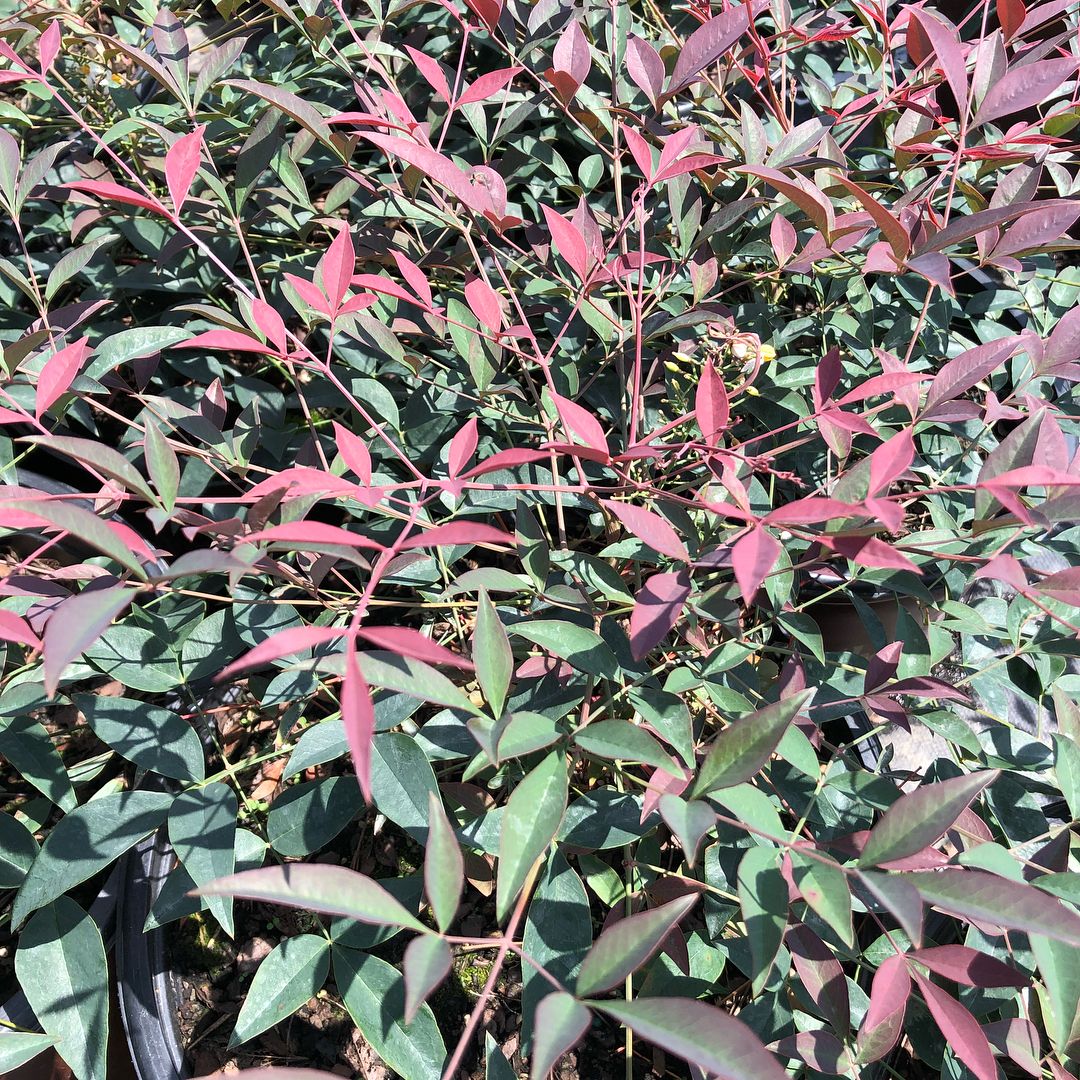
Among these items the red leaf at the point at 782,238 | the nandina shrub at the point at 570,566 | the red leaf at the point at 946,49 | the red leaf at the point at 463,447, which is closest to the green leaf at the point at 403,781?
the nandina shrub at the point at 570,566

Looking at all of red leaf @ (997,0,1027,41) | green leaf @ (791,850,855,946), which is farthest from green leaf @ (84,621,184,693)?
red leaf @ (997,0,1027,41)

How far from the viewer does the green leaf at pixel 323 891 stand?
0.41m

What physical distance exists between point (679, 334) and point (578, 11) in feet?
1.27

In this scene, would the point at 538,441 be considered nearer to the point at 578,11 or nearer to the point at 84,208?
the point at 578,11

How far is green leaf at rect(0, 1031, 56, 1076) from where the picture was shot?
57 centimetres

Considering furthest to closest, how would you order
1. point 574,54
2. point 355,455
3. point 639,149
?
point 574,54
point 639,149
point 355,455

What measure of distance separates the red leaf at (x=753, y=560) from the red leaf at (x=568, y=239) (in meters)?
0.36

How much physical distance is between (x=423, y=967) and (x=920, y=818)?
0.29m

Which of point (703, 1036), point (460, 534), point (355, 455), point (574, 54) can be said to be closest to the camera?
point (703, 1036)

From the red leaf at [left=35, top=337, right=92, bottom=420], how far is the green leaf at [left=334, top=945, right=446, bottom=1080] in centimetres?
47

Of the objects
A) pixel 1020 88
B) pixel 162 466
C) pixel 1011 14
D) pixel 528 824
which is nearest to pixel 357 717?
pixel 528 824

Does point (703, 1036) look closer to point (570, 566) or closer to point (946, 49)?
point (570, 566)

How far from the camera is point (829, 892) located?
49cm

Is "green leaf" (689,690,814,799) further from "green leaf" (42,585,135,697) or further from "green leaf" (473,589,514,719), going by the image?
"green leaf" (42,585,135,697)
